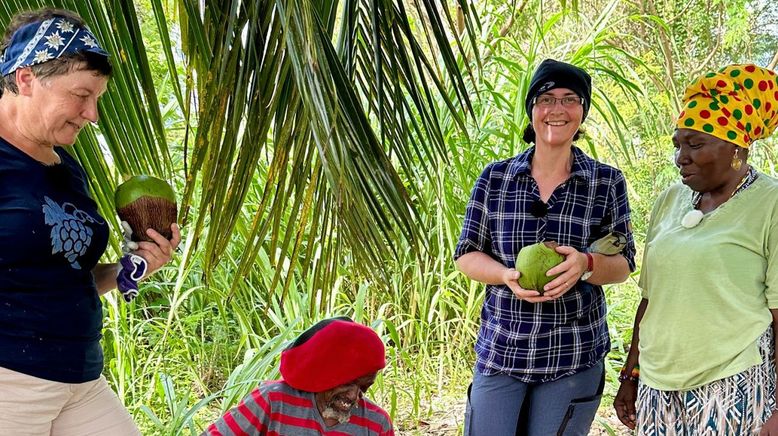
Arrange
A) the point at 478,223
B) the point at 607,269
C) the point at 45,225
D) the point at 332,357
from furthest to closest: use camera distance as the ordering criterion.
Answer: the point at 478,223 → the point at 607,269 → the point at 332,357 → the point at 45,225

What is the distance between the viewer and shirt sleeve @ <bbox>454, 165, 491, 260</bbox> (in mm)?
1992

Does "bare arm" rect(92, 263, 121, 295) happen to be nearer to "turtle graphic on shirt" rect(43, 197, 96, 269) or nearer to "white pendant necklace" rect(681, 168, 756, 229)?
"turtle graphic on shirt" rect(43, 197, 96, 269)

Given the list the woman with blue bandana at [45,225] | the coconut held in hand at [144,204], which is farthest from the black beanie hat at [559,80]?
the woman with blue bandana at [45,225]

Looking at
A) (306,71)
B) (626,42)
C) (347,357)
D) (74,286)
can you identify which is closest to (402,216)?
(306,71)

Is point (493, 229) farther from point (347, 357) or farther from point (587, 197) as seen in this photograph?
point (347, 357)

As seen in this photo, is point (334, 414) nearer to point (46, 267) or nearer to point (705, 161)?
point (46, 267)

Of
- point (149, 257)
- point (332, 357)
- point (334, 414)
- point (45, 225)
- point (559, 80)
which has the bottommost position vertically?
point (334, 414)

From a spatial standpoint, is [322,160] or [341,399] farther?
[341,399]

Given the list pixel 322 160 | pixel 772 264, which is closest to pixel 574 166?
pixel 772 264

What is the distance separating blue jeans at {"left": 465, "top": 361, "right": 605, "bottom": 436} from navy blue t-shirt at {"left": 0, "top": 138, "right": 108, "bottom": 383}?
0.92 metres

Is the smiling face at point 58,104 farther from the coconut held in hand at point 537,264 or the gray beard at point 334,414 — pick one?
the coconut held in hand at point 537,264

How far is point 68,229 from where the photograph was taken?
4.41ft

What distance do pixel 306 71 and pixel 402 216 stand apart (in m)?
0.30

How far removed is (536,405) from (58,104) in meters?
1.25
